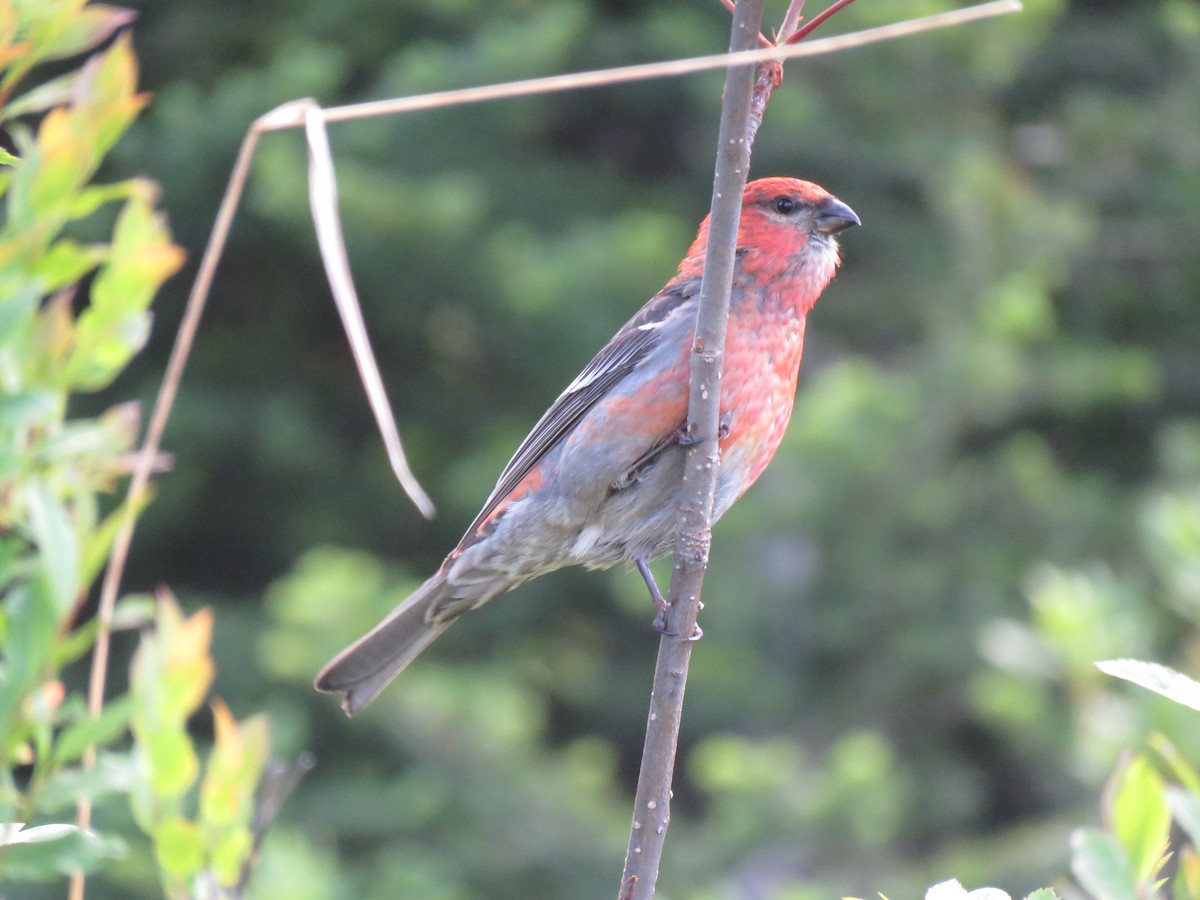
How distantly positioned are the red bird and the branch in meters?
0.96

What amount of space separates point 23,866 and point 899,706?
808cm

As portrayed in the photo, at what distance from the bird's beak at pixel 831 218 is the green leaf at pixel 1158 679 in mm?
2619

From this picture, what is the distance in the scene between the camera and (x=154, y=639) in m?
1.55

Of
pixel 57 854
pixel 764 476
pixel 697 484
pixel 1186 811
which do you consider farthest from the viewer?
pixel 764 476

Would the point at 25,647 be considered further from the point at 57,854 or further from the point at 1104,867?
the point at 1104,867

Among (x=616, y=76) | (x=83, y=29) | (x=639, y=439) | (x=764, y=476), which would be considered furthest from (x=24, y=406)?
(x=764, y=476)

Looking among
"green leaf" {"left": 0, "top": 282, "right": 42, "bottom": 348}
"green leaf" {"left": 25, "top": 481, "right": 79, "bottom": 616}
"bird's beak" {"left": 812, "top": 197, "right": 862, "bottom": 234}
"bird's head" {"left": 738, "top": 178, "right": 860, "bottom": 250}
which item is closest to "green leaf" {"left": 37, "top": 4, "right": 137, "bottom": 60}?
"green leaf" {"left": 0, "top": 282, "right": 42, "bottom": 348}

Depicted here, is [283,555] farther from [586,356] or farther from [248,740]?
[248,740]

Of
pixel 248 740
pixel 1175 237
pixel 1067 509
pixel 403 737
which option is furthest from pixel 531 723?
pixel 248 740

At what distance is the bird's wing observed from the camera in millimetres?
3814

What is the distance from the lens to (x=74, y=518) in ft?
4.82

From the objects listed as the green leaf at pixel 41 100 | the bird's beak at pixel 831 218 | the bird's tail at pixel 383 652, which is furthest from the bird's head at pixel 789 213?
the green leaf at pixel 41 100

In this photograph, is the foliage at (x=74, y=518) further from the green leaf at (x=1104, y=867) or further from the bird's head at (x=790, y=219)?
the bird's head at (x=790, y=219)

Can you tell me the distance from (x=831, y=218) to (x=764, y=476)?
166 inches
